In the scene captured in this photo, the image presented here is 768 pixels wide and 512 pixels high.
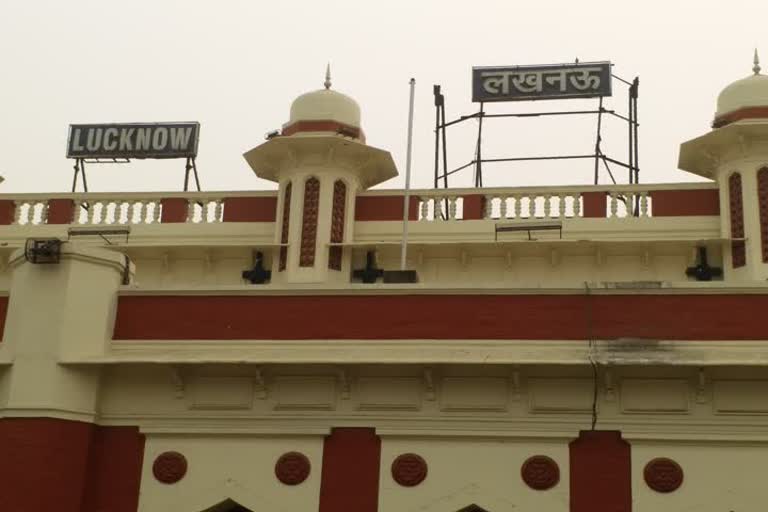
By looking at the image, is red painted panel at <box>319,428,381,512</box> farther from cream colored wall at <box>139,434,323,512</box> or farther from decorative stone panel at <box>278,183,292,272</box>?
decorative stone panel at <box>278,183,292,272</box>

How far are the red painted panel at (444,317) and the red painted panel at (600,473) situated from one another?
4.45 ft

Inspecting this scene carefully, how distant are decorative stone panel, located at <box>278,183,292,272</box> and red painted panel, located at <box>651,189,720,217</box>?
7235 mm

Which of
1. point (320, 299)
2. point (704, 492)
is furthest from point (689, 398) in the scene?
point (320, 299)

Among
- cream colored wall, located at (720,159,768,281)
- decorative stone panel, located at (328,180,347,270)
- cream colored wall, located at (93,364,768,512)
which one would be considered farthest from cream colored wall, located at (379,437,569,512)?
decorative stone panel, located at (328,180,347,270)

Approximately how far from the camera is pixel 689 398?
47.1ft

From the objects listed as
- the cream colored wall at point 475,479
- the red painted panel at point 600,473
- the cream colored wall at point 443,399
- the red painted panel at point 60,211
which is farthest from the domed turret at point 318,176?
the red painted panel at point 600,473

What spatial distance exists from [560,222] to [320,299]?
8.00 metres

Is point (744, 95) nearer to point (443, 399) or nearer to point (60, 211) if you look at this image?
point (443, 399)

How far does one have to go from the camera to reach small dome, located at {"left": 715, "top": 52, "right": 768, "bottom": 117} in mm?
22125

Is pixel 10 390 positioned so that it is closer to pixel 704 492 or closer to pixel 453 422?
pixel 453 422

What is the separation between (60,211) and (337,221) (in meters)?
6.12

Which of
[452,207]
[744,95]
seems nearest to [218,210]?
[452,207]

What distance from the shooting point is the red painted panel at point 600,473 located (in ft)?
46.6

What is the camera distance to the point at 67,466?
14906 mm
